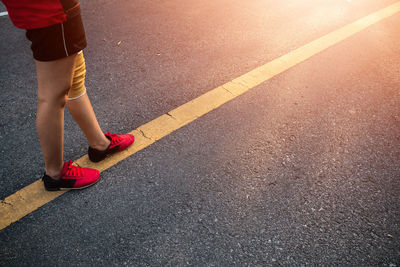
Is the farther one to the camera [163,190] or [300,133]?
[300,133]

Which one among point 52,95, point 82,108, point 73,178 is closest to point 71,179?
point 73,178

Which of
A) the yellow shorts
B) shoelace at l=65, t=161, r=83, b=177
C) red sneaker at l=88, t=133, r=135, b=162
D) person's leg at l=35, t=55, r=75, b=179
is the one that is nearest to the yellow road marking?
red sneaker at l=88, t=133, r=135, b=162

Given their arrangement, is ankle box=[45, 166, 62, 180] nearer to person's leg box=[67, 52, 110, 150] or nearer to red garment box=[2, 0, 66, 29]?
person's leg box=[67, 52, 110, 150]

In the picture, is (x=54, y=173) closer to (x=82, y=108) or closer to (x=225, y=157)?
(x=82, y=108)

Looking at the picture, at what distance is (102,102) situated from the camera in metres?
2.61

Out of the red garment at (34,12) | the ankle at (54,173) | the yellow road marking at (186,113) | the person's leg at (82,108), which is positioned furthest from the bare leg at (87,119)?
the red garment at (34,12)

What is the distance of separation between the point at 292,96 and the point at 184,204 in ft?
4.78

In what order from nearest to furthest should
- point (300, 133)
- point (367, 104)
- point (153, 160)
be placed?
1. point (153, 160)
2. point (300, 133)
3. point (367, 104)

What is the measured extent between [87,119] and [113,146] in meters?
0.29

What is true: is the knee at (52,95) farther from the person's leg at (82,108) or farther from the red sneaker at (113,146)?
the red sneaker at (113,146)

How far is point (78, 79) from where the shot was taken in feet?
5.65

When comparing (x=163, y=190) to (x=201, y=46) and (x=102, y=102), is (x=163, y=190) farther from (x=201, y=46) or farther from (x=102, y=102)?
(x=201, y=46)

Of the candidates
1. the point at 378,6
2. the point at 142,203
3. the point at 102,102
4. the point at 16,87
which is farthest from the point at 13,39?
the point at 378,6

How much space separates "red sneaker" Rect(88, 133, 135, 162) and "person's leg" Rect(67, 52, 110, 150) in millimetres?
29
